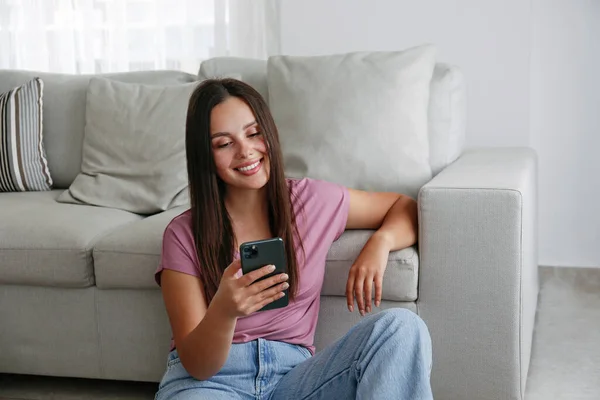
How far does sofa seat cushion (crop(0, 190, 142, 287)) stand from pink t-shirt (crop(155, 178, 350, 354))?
1.64 ft

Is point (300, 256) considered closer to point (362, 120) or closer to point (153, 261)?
point (153, 261)

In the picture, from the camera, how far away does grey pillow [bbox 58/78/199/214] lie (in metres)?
2.52

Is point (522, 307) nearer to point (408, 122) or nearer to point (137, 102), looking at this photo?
point (408, 122)

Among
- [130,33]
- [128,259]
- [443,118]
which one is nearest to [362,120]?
[443,118]

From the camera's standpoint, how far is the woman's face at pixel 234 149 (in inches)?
64.0

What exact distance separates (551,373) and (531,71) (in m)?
1.28

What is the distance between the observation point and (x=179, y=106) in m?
2.57

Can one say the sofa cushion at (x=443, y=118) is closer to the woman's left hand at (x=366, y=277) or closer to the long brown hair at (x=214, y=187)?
the woman's left hand at (x=366, y=277)

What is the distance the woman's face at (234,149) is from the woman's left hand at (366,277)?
0.30 meters

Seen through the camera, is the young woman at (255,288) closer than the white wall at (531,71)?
Yes

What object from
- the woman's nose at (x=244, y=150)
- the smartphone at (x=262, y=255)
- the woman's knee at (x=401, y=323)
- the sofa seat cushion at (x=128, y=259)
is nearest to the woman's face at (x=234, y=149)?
the woman's nose at (x=244, y=150)

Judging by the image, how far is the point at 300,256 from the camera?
69.3 inches

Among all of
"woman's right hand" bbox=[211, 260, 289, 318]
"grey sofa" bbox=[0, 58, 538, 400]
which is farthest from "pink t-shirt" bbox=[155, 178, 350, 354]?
"woman's right hand" bbox=[211, 260, 289, 318]

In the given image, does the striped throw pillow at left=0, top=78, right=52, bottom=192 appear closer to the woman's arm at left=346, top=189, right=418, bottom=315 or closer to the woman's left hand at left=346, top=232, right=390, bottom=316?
the woman's arm at left=346, top=189, right=418, bottom=315
